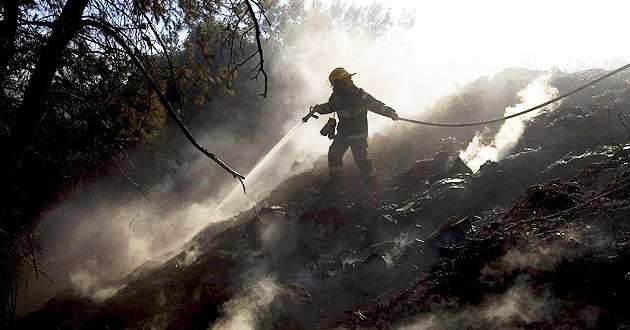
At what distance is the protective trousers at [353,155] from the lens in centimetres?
674

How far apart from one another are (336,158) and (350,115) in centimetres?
83

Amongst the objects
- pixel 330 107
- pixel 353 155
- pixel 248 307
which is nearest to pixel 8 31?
pixel 248 307

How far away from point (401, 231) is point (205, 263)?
281 cm

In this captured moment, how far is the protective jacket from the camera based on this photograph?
6.65m

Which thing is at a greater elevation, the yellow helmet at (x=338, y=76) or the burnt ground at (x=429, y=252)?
the yellow helmet at (x=338, y=76)

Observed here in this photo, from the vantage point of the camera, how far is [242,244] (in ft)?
18.2

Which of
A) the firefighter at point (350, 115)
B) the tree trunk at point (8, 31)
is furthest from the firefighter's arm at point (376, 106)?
the tree trunk at point (8, 31)

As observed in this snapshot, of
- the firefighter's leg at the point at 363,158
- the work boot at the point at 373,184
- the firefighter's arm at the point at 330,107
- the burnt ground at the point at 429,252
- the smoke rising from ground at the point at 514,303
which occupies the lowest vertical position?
the smoke rising from ground at the point at 514,303

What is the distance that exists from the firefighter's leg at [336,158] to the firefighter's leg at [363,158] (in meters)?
0.17

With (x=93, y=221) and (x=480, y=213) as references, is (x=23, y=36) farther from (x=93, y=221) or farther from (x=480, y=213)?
(x=93, y=221)

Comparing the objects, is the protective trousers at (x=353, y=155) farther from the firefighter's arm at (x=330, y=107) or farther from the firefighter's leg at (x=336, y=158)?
the firefighter's arm at (x=330, y=107)

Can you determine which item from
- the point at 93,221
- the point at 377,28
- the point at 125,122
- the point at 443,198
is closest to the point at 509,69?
the point at 443,198

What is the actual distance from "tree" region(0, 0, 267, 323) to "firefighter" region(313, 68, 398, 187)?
3.32 meters

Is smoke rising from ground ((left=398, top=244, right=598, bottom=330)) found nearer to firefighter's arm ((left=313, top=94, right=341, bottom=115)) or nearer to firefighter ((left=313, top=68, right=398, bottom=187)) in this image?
firefighter ((left=313, top=68, right=398, bottom=187))
